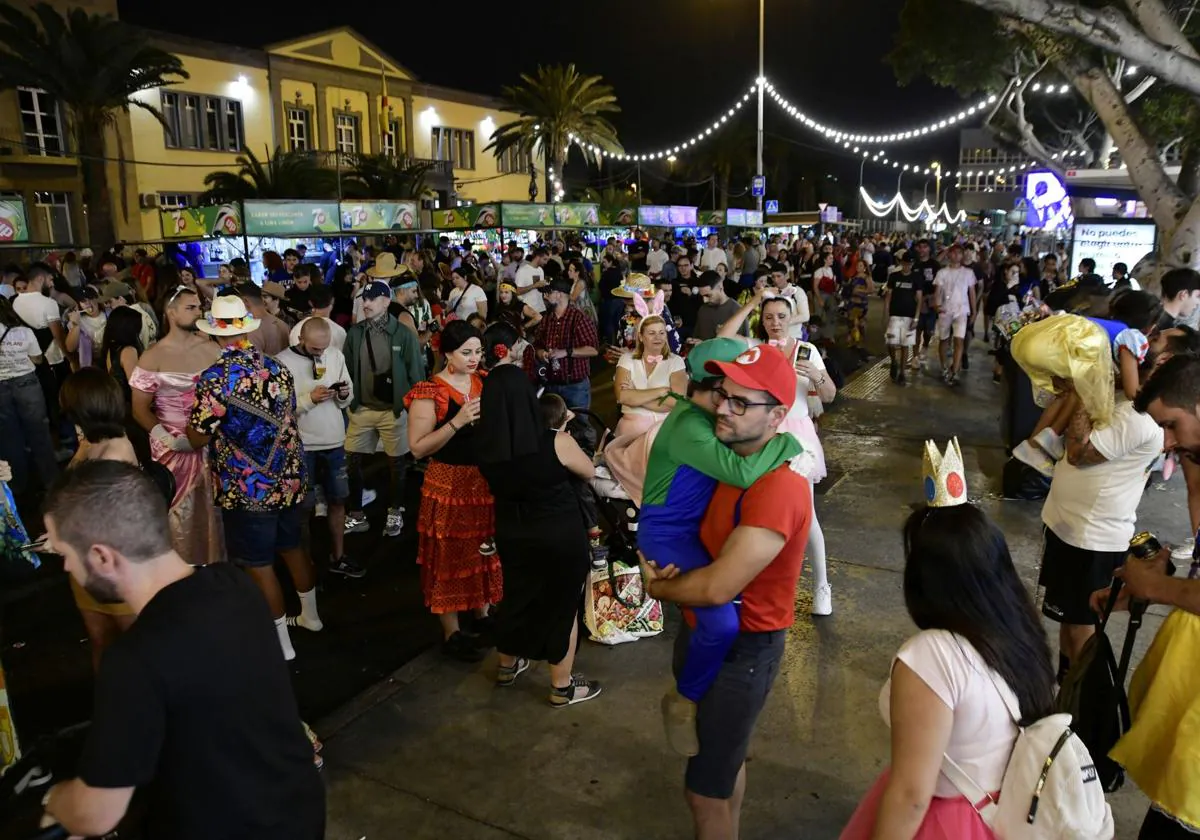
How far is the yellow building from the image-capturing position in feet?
86.7

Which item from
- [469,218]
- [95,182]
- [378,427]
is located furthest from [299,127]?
[378,427]

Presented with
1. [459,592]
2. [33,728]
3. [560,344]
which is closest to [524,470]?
[459,592]

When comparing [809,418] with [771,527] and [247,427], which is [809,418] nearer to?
[771,527]

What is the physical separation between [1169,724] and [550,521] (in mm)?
2490

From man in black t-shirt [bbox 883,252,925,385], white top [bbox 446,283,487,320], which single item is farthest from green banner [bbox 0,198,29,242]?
man in black t-shirt [bbox 883,252,925,385]

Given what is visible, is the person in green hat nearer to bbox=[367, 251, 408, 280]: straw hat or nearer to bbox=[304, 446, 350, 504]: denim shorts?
bbox=[304, 446, 350, 504]: denim shorts

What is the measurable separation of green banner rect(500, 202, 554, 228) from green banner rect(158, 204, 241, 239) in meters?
6.61

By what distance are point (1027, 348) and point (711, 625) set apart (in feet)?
6.92

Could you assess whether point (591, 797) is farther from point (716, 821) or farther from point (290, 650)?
point (290, 650)

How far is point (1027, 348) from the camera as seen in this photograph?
3.58 metres

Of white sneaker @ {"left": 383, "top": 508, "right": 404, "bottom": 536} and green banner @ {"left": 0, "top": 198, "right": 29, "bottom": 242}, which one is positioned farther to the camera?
green banner @ {"left": 0, "top": 198, "right": 29, "bottom": 242}

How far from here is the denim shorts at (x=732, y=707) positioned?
2580 millimetres

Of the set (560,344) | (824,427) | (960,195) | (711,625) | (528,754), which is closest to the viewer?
(711,625)

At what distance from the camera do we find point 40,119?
86.6 feet
